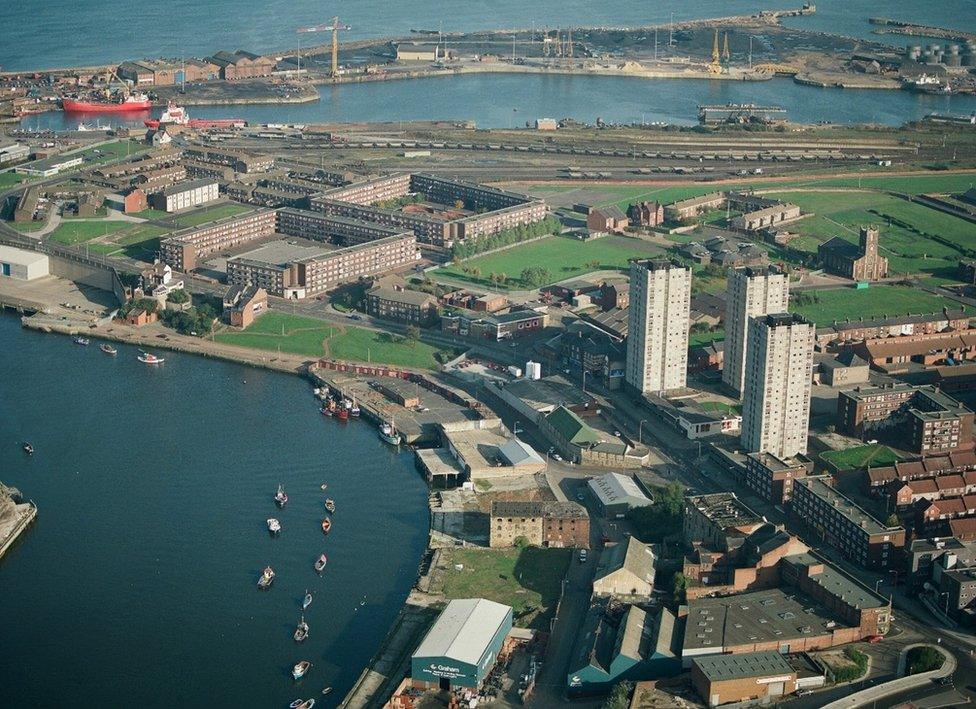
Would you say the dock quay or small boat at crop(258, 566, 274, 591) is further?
the dock quay

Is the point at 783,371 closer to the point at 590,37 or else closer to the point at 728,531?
the point at 728,531

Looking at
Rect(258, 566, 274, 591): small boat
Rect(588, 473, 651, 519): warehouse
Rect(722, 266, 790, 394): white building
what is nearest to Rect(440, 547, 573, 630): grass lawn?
Rect(588, 473, 651, 519): warehouse

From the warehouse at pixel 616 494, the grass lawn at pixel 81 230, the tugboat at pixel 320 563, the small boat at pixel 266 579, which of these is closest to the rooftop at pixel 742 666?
the warehouse at pixel 616 494

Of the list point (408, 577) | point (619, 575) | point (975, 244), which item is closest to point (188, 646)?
point (408, 577)

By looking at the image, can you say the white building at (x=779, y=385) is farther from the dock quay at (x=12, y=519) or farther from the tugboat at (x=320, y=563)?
the dock quay at (x=12, y=519)

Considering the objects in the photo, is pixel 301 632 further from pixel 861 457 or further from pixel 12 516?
pixel 861 457

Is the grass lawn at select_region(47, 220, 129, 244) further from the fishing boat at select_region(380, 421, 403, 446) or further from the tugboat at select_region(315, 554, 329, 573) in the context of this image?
the tugboat at select_region(315, 554, 329, 573)

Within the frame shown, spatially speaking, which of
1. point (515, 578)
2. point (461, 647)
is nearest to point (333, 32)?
point (515, 578)
